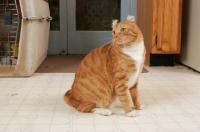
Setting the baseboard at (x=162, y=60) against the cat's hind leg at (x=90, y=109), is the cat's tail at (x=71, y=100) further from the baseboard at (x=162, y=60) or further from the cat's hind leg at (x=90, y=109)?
the baseboard at (x=162, y=60)

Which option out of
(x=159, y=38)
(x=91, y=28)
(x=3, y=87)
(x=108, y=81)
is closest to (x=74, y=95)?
(x=108, y=81)

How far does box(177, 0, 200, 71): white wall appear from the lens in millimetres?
2241

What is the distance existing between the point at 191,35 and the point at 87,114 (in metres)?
1.36

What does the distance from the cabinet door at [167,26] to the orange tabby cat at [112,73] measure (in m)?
1.07

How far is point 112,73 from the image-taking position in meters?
1.34

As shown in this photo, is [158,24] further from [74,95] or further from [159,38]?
[74,95]

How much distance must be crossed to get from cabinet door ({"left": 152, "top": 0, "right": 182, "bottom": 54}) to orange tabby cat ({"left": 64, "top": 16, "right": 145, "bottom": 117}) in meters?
1.07

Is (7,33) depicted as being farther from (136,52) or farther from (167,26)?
(136,52)

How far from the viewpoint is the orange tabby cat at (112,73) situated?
1.31 meters

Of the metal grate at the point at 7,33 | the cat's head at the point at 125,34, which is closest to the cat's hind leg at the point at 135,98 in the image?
the cat's head at the point at 125,34

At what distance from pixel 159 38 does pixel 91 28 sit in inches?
38.3

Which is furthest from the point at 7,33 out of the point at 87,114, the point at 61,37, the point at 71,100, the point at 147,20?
the point at 87,114

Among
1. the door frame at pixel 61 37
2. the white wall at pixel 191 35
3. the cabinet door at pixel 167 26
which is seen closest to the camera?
the white wall at pixel 191 35

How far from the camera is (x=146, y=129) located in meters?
1.19
